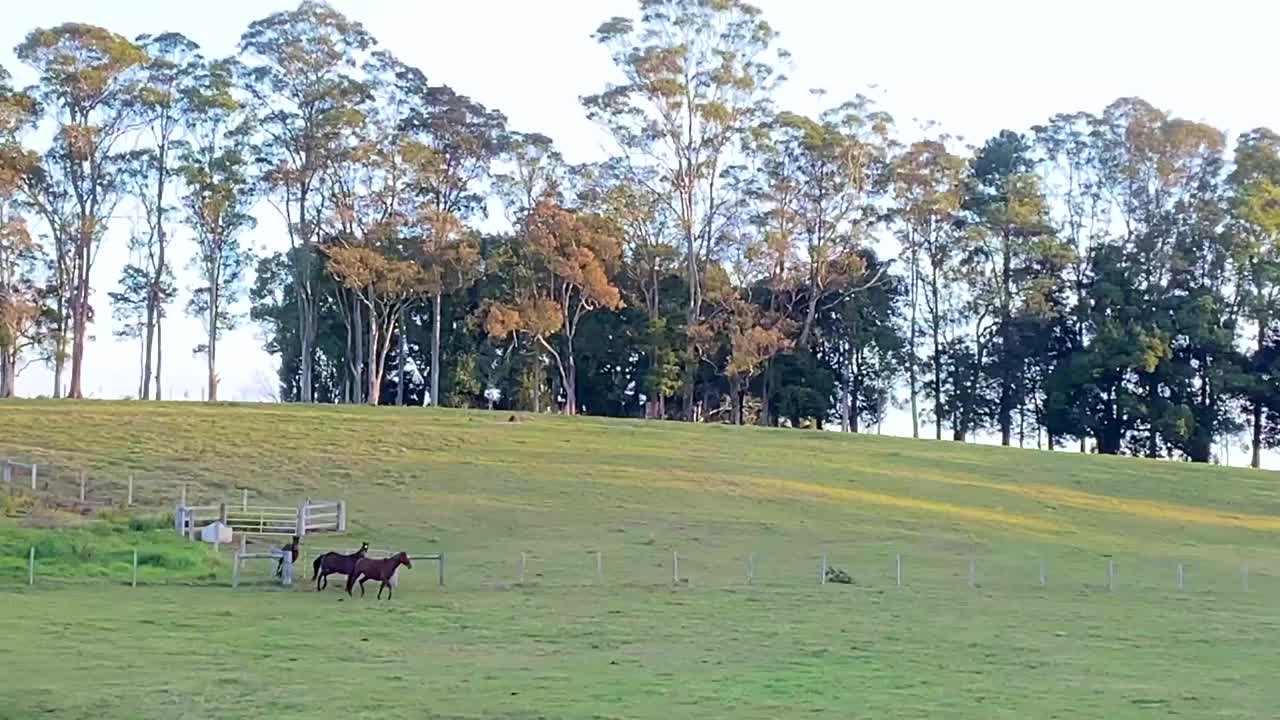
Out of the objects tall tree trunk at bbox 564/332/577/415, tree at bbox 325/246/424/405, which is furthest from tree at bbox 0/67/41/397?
tall tree trunk at bbox 564/332/577/415

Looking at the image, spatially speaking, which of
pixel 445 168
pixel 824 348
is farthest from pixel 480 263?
pixel 824 348

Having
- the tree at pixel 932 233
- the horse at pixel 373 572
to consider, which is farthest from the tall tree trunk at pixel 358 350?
the horse at pixel 373 572

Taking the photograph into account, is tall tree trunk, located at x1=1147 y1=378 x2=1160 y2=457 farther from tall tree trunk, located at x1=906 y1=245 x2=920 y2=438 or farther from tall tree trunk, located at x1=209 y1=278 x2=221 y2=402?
tall tree trunk, located at x1=209 y1=278 x2=221 y2=402

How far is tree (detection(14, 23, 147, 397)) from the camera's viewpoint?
78.4 metres

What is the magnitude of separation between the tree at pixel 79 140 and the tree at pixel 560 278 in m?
21.1

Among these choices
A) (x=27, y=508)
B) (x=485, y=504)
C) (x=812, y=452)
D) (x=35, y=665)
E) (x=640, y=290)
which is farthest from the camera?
(x=640, y=290)

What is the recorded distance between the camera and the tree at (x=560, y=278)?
252 feet

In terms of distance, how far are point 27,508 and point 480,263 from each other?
41.8m

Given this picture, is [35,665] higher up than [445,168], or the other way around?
[445,168]

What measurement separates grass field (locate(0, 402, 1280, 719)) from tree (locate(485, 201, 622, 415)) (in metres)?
8.30

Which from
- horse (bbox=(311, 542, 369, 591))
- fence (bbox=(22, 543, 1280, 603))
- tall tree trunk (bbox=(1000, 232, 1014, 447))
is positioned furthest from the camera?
tall tree trunk (bbox=(1000, 232, 1014, 447))

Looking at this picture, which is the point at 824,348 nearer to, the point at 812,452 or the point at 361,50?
the point at 812,452

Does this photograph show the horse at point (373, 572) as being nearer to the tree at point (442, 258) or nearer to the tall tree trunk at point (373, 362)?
the tree at point (442, 258)

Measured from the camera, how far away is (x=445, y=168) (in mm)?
84000
